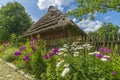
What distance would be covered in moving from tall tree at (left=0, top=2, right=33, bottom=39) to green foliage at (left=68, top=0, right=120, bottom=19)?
21.8 meters

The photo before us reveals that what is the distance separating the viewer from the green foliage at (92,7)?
61.6 feet

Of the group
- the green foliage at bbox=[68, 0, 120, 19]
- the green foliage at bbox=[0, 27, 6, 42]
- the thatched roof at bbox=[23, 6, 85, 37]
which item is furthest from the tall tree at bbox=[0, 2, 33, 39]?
the green foliage at bbox=[68, 0, 120, 19]

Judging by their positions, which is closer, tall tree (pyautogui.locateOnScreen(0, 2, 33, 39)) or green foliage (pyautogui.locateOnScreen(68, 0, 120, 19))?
green foliage (pyautogui.locateOnScreen(68, 0, 120, 19))

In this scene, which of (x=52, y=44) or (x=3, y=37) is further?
(x=3, y=37)

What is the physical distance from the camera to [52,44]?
1487 cm

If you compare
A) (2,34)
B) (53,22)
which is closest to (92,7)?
(53,22)

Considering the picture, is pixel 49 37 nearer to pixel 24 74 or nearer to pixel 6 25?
pixel 24 74

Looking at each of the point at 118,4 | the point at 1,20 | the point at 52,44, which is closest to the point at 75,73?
the point at 52,44

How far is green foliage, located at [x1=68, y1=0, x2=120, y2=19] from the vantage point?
18.8 m

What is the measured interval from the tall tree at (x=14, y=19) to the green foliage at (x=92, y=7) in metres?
21.8

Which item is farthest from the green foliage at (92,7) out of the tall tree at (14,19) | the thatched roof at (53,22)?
the tall tree at (14,19)

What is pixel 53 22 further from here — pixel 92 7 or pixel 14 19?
pixel 14 19

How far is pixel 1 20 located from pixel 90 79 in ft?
129

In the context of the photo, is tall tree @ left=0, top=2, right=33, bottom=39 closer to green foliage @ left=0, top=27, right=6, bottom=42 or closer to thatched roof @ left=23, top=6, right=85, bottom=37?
green foliage @ left=0, top=27, right=6, bottom=42
